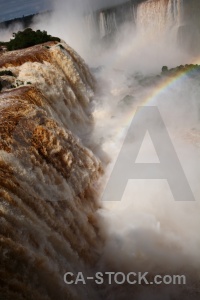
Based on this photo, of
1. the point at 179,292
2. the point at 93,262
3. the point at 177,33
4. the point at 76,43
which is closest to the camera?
the point at 179,292

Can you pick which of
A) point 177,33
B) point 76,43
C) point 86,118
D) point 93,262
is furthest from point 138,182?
point 76,43

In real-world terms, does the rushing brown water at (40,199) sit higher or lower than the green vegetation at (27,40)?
lower

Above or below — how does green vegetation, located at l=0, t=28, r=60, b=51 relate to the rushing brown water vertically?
above

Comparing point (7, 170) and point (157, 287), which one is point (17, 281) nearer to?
point (7, 170)

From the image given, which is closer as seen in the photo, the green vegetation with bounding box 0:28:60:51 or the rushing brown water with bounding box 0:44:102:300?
the rushing brown water with bounding box 0:44:102:300

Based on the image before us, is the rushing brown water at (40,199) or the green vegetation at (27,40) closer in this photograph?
the rushing brown water at (40,199)

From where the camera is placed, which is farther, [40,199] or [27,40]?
[27,40]

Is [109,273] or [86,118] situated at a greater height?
[86,118]

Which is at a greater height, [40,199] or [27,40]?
[27,40]
